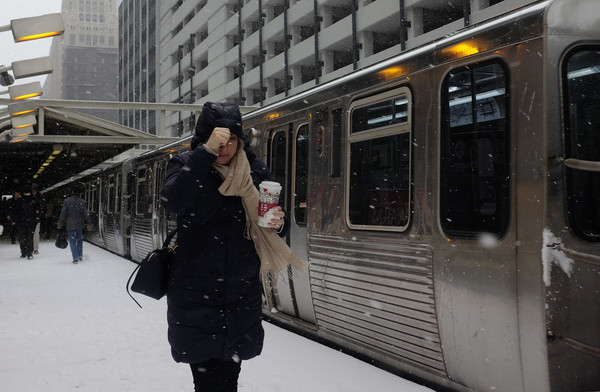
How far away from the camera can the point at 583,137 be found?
3785 mm

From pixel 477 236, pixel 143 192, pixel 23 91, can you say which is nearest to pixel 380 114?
pixel 477 236

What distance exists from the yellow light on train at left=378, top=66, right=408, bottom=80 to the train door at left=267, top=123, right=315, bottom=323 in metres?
1.48

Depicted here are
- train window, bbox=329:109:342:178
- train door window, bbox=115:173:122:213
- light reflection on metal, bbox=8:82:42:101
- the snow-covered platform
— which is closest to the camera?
the snow-covered platform

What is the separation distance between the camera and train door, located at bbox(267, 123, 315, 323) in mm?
6586

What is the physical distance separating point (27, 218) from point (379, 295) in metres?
13.4

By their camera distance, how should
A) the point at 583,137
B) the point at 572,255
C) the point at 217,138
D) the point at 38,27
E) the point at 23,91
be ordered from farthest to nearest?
the point at 23,91, the point at 38,27, the point at 583,137, the point at 572,255, the point at 217,138

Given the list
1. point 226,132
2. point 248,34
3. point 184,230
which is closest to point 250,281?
point 184,230

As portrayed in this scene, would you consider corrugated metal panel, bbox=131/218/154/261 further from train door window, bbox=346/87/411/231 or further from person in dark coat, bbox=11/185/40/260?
train door window, bbox=346/87/411/231

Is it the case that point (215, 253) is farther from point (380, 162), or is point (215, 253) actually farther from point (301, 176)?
point (301, 176)

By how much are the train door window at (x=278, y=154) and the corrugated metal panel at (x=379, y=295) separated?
1116 mm

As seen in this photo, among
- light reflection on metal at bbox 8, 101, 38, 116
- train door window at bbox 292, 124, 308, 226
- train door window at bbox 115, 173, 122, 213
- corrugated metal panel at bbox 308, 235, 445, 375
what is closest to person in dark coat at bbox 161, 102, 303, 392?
corrugated metal panel at bbox 308, 235, 445, 375

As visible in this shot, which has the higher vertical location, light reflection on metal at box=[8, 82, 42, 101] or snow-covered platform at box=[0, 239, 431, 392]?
light reflection on metal at box=[8, 82, 42, 101]

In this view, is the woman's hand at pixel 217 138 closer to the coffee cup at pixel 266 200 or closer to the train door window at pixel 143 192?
the coffee cup at pixel 266 200

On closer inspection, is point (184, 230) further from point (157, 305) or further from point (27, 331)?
point (157, 305)
